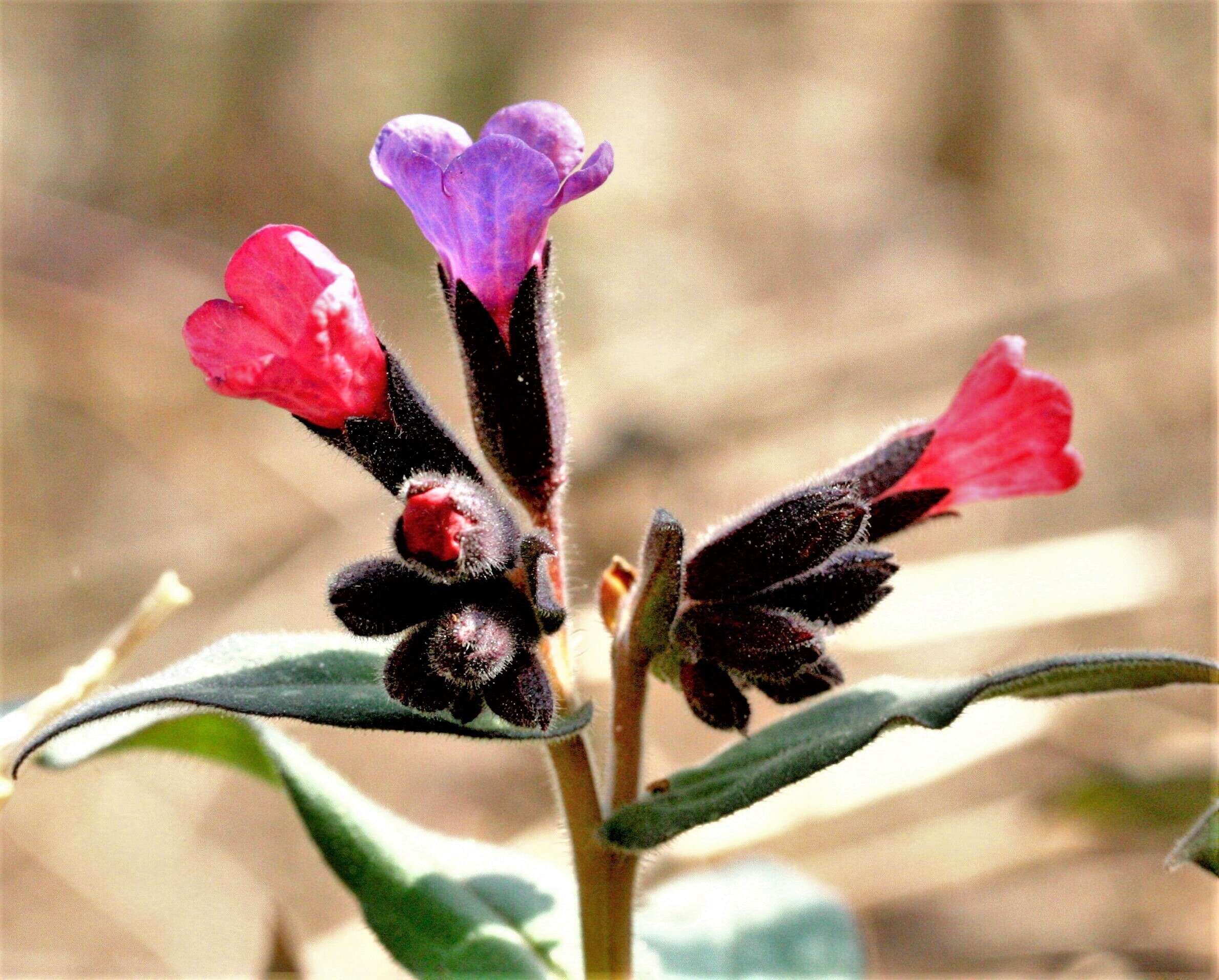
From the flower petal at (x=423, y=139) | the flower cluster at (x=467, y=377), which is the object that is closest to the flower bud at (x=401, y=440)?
the flower cluster at (x=467, y=377)

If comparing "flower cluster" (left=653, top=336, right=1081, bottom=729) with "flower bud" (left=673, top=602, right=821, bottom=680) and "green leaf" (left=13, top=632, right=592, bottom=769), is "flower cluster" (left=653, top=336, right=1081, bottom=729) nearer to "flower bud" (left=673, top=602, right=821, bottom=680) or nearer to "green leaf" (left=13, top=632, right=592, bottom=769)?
"flower bud" (left=673, top=602, right=821, bottom=680)

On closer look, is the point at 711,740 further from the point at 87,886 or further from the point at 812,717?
the point at 812,717

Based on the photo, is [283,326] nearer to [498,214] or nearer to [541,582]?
[498,214]

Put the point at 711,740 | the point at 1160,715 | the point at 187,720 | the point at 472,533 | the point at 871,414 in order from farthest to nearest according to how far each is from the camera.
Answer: the point at 871,414 < the point at 711,740 < the point at 1160,715 < the point at 187,720 < the point at 472,533

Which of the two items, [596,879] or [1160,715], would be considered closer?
[596,879]

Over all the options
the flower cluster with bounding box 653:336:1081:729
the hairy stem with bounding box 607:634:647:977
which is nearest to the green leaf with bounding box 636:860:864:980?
the hairy stem with bounding box 607:634:647:977

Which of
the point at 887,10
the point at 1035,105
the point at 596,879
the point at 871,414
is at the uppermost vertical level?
the point at 887,10

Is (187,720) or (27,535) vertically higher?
(27,535)

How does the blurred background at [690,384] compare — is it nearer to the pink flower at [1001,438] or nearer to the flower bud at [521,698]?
the flower bud at [521,698]

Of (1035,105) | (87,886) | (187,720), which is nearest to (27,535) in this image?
(87,886)
